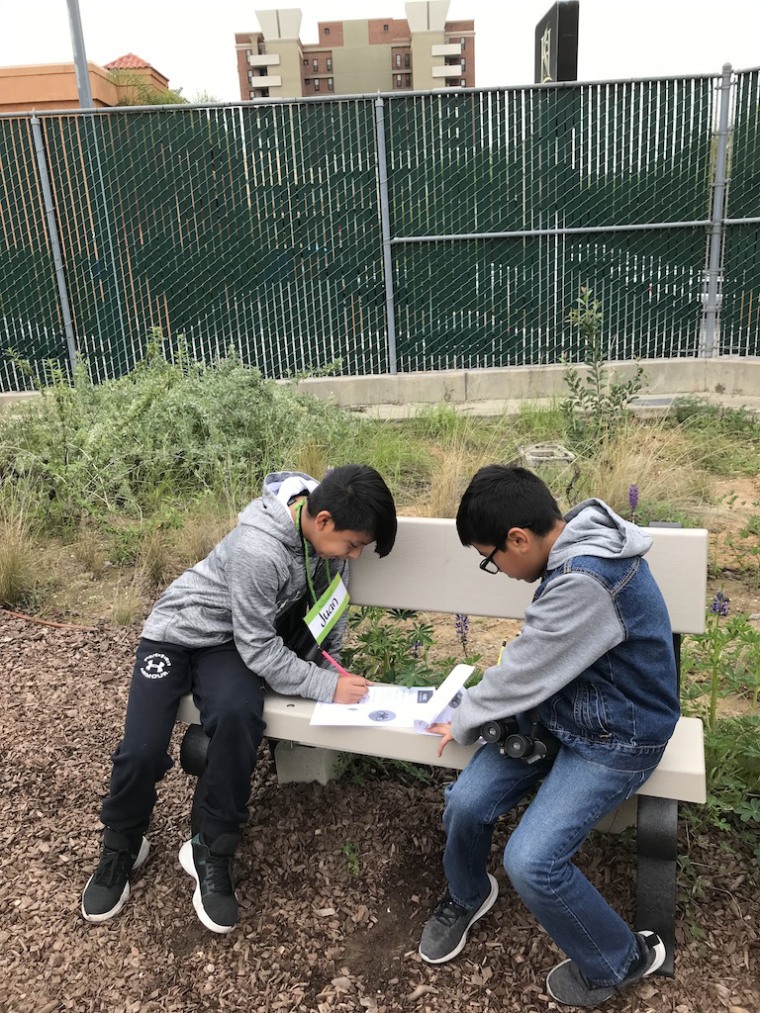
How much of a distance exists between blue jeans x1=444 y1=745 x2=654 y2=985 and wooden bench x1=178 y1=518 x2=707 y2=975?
0.39 ft

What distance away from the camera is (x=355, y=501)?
2432 mm

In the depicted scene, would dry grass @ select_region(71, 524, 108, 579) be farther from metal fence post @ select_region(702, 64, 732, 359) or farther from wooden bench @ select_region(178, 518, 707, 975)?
metal fence post @ select_region(702, 64, 732, 359)

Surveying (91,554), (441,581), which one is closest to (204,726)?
(441,581)

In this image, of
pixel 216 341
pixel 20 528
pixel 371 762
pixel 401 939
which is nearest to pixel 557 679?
pixel 401 939

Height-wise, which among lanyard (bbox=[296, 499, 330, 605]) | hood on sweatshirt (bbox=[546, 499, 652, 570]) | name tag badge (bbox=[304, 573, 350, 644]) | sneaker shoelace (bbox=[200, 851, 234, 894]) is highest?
hood on sweatshirt (bbox=[546, 499, 652, 570])

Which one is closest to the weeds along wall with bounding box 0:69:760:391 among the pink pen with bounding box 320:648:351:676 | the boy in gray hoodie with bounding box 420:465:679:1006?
the pink pen with bounding box 320:648:351:676

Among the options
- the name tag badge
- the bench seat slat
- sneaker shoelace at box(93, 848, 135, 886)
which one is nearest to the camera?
the bench seat slat

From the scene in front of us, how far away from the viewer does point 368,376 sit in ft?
28.3

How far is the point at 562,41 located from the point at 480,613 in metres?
7.15

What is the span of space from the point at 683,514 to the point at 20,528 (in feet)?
12.5

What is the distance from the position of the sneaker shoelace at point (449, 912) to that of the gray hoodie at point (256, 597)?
2.13ft

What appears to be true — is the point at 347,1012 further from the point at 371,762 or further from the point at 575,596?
the point at 575,596

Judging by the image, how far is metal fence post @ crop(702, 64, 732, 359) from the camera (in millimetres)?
8023

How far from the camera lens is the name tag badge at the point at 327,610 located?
264 centimetres
